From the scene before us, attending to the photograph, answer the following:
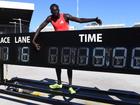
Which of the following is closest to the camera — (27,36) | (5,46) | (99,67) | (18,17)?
(99,67)

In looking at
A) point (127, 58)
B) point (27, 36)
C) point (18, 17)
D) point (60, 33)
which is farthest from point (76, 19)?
point (18, 17)

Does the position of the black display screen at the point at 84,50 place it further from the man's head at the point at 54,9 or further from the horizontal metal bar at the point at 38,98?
the horizontal metal bar at the point at 38,98

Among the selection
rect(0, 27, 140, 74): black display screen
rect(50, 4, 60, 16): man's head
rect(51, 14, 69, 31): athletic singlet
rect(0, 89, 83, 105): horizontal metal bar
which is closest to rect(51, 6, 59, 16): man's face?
rect(50, 4, 60, 16): man's head

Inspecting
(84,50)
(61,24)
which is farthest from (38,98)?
(84,50)

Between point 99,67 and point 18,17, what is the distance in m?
64.6

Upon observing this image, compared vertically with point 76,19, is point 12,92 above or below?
below

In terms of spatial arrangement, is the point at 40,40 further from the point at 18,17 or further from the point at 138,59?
the point at 18,17

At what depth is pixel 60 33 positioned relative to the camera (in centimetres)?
1031

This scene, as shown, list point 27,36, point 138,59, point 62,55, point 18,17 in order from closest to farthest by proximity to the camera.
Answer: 1. point 138,59
2. point 62,55
3. point 27,36
4. point 18,17

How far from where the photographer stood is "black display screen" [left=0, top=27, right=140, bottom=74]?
8.90 metres

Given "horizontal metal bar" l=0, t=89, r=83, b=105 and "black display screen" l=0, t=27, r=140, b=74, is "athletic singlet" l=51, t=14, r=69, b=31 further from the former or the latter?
"horizontal metal bar" l=0, t=89, r=83, b=105

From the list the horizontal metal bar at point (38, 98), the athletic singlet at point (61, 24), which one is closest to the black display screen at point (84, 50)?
the athletic singlet at point (61, 24)

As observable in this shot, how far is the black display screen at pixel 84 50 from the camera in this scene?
8.90 meters

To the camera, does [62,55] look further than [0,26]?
No
